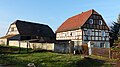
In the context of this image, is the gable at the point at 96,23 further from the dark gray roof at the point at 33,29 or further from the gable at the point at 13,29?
the gable at the point at 13,29

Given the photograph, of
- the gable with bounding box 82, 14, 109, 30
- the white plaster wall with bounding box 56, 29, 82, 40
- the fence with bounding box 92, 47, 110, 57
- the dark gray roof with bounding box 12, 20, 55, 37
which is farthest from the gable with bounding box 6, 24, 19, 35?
the fence with bounding box 92, 47, 110, 57

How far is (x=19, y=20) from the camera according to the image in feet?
198

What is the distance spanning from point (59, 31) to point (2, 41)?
14.9 m

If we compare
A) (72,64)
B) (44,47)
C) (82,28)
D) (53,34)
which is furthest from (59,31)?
(72,64)

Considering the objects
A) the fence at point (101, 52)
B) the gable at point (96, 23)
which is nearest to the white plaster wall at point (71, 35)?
the gable at point (96, 23)

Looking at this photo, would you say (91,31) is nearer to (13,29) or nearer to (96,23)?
(96,23)

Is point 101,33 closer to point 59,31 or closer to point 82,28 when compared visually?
point 82,28

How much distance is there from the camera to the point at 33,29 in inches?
2409

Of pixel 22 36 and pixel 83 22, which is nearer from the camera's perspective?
pixel 83 22

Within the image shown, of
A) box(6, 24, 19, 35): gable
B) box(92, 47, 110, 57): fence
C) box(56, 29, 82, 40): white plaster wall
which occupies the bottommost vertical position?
box(92, 47, 110, 57): fence

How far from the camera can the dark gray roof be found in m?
57.9

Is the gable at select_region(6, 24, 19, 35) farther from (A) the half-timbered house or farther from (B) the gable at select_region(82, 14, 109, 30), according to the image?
(B) the gable at select_region(82, 14, 109, 30)

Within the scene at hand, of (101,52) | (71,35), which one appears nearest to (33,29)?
(71,35)

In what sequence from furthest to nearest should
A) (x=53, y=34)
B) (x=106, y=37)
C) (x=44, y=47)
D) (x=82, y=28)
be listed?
(x=53, y=34) → (x=106, y=37) → (x=82, y=28) → (x=44, y=47)
